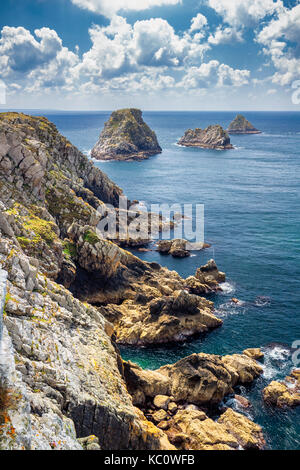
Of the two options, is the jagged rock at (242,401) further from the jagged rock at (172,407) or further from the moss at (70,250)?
the moss at (70,250)

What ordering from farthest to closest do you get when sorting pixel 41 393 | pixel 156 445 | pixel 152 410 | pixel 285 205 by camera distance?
pixel 285 205 < pixel 152 410 < pixel 156 445 < pixel 41 393

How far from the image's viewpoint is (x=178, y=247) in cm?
8888

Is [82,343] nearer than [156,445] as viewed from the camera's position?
No

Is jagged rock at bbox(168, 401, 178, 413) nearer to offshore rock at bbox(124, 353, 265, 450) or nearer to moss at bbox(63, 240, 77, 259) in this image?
offshore rock at bbox(124, 353, 265, 450)

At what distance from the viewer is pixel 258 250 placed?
87.4 meters

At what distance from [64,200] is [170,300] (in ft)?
94.6

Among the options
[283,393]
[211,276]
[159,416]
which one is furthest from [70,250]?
[283,393]

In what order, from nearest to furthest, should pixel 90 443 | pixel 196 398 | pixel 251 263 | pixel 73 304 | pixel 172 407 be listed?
pixel 90 443, pixel 73 304, pixel 172 407, pixel 196 398, pixel 251 263

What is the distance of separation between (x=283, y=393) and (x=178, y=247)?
163 ft

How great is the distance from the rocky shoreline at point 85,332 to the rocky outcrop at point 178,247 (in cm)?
1295

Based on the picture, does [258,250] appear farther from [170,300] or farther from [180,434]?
[180,434]

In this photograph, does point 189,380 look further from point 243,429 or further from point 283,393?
point 283,393

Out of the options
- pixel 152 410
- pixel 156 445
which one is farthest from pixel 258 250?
pixel 156 445

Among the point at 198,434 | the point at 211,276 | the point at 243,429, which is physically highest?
the point at 211,276
